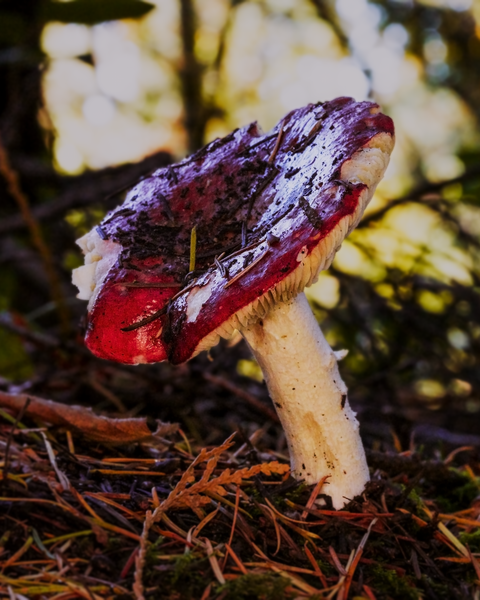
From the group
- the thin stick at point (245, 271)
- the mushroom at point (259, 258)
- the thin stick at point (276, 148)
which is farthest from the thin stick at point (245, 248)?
the thin stick at point (276, 148)

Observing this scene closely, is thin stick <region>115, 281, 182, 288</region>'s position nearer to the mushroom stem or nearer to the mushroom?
the mushroom

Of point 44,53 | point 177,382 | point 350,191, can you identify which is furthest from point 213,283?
point 44,53

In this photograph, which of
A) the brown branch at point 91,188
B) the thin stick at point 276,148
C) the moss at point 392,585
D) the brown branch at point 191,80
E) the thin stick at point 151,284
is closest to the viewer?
the moss at point 392,585

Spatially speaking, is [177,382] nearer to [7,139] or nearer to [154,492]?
[154,492]

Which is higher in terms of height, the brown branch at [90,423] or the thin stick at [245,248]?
the thin stick at [245,248]

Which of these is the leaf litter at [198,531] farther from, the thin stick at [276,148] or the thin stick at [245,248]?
the thin stick at [276,148]

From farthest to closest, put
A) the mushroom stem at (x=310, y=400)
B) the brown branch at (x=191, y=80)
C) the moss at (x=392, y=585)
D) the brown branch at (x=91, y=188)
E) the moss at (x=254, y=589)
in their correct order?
the brown branch at (x=191, y=80)
the brown branch at (x=91, y=188)
the mushroom stem at (x=310, y=400)
the moss at (x=392, y=585)
the moss at (x=254, y=589)

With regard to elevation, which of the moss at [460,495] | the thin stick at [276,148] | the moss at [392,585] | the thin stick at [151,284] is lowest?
the moss at [460,495]

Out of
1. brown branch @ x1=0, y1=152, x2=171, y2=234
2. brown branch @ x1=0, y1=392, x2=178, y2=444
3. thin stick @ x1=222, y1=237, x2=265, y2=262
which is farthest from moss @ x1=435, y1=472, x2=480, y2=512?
brown branch @ x1=0, y1=152, x2=171, y2=234
